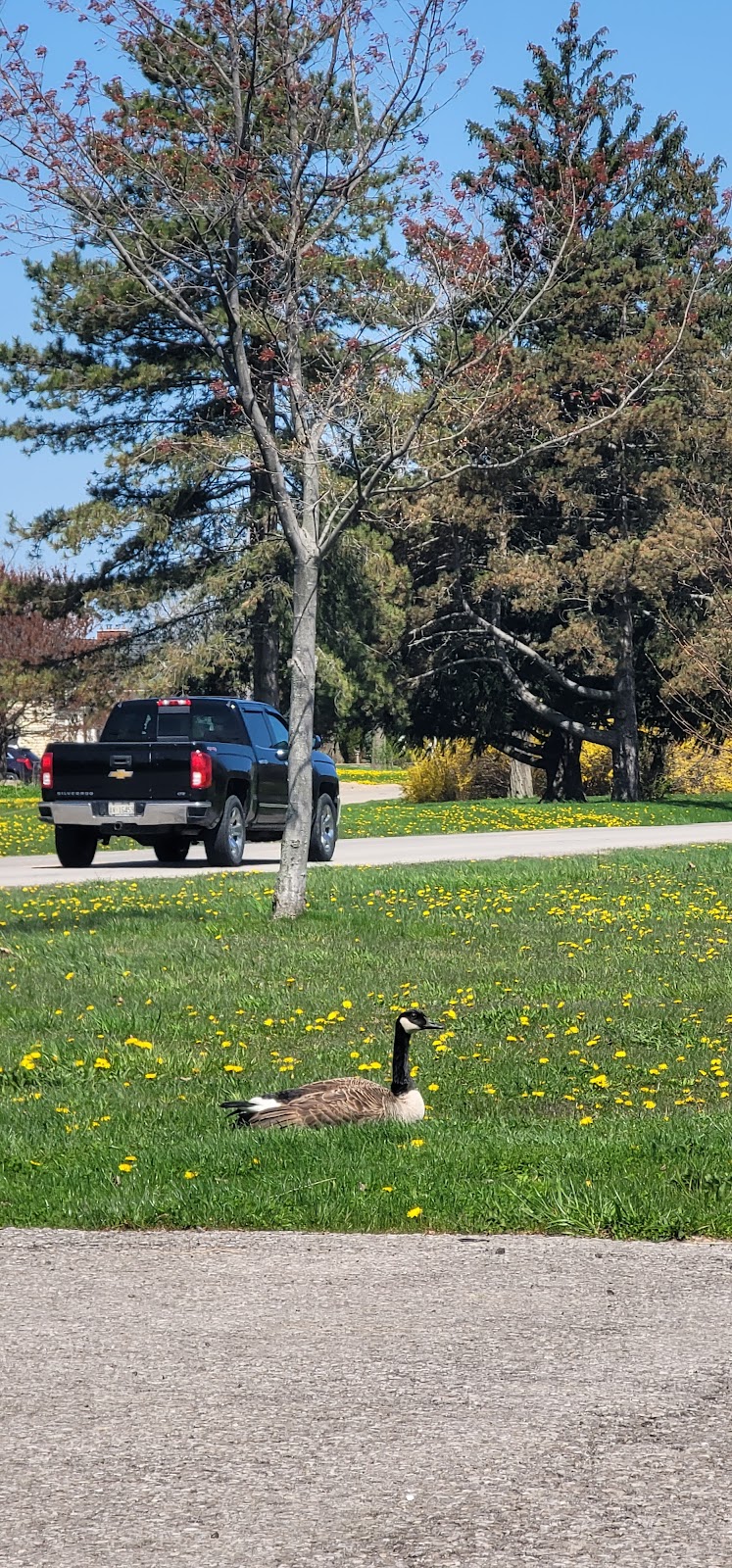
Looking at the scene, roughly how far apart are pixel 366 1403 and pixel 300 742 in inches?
425

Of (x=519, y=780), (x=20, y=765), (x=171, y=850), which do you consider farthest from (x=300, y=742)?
(x=20, y=765)

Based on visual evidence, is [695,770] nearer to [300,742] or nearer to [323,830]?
[323,830]

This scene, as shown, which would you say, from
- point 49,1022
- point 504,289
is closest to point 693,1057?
point 49,1022

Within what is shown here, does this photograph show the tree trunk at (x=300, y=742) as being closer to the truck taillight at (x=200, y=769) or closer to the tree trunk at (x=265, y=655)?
the truck taillight at (x=200, y=769)

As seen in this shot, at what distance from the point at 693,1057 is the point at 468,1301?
169 inches

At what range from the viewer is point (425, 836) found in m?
A: 30.5

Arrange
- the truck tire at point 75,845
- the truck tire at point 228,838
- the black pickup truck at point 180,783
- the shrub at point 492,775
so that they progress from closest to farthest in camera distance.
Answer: the black pickup truck at point 180,783, the truck tire at point 228,838, the truck tire at point 75,845, the shrub at point 492,775

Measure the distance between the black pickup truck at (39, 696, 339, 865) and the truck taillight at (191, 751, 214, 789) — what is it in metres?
0.01

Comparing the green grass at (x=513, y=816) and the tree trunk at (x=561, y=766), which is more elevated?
the tree trunk at (x=561, y=766)

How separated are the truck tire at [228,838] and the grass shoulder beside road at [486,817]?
7447mm

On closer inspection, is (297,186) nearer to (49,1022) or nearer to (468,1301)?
(49,1022)

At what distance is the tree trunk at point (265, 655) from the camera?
1592 inches

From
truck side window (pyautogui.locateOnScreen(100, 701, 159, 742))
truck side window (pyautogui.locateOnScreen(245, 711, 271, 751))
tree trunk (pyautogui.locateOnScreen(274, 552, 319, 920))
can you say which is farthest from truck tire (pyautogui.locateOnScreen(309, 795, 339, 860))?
tree trunk (pyautogui.locateOnScreen(274, 552, 319, 920))

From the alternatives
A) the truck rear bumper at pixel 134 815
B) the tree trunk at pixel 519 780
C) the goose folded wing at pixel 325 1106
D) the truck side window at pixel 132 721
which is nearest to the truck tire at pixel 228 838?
the truck rear bumper at pixel 134 815
